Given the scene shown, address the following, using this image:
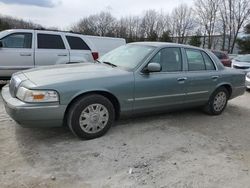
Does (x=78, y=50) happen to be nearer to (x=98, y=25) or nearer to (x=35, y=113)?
(x=35, y=113)

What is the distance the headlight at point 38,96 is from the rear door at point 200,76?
2.62 m

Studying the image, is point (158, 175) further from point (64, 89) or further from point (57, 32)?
point (57, 32)

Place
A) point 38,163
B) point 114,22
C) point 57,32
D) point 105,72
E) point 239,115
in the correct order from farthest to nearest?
1. point 114,22
2. point 57,32
3. point 239,115
4. point 105,72
5. point 38,163

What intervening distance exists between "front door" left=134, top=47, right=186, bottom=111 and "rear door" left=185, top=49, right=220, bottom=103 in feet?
0.70

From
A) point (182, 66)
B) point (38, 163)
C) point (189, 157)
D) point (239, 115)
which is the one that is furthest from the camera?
point (239, 115)

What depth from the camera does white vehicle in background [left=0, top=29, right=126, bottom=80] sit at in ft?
23.5

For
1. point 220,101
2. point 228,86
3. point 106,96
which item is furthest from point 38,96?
point 228,86

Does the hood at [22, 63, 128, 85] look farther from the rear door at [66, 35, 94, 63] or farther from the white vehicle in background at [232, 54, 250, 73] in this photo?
the white vehicle in background at [232, 54, 250, 73]

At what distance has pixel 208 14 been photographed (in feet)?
131

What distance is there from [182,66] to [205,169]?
224 centimetres

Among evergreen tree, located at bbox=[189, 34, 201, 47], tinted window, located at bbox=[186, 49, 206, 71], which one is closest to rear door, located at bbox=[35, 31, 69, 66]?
tinted window, located at bbox=[186, 49, 206, 71]

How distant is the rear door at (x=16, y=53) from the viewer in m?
7.12


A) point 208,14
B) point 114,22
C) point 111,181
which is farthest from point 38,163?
point 114,22

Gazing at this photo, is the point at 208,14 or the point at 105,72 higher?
the point at 208,14
